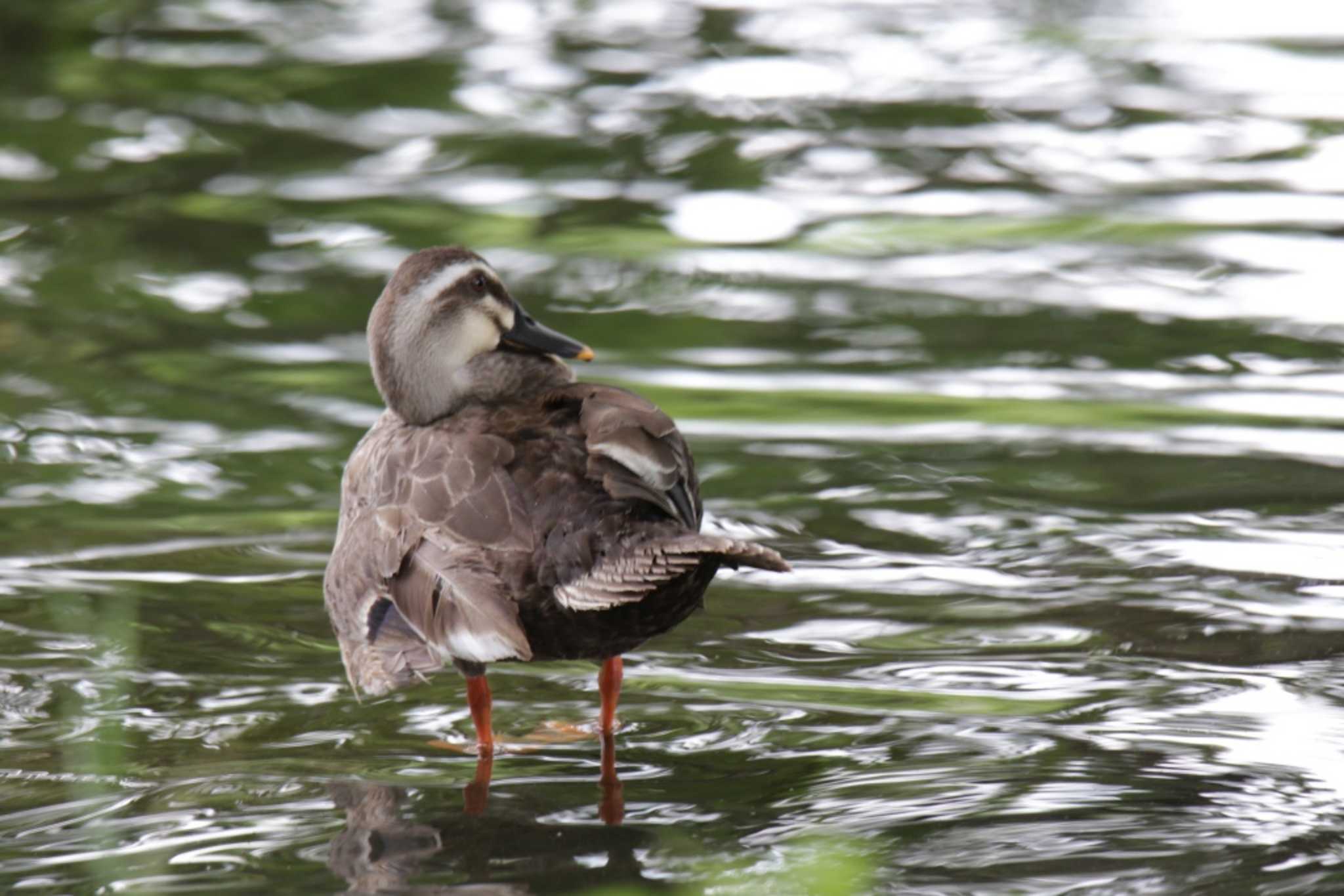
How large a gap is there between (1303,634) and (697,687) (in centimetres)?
200

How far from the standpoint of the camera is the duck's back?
17.7 feet

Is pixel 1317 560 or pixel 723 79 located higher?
Answer: pixel 723 79

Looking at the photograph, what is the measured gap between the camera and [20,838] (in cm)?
530

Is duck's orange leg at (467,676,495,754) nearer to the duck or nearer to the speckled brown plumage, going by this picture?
the duck

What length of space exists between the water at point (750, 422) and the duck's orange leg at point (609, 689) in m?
0.17

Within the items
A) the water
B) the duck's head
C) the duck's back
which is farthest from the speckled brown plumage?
the water

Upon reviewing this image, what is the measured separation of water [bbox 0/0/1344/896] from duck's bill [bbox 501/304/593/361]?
3.58 ft

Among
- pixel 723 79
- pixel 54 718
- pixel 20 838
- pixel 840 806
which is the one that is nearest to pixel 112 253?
pixel 723 79

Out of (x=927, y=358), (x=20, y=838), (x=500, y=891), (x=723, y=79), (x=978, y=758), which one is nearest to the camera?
(x=500, y=891)

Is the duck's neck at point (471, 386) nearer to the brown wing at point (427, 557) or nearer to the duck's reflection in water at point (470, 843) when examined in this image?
the brown wing at point (427, 557)

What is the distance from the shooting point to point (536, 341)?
255 inches

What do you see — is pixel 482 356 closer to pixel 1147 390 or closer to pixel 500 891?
pixel 500 891

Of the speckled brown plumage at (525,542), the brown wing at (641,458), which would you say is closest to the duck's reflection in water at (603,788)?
the speckled brown plumage at (525,542)

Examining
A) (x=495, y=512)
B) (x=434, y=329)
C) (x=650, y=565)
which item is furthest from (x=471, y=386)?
(x=650, y=565)
